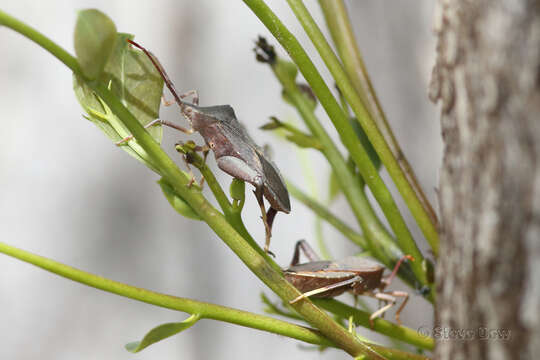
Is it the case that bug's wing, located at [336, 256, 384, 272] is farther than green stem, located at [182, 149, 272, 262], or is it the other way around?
bug's wing, located at [336, 256, 384, 272]

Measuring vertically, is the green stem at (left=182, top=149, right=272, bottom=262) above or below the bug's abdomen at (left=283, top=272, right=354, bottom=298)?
above

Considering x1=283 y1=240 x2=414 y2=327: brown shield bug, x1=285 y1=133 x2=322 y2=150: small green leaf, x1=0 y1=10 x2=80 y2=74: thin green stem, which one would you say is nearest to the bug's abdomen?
x1=283 y1=240 x2=414 y2=327: brown shield bug

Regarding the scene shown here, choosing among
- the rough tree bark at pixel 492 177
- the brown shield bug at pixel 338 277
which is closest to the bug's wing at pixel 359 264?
the brown shield bug at pixel 338 277

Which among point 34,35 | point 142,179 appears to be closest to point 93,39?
point 34,35

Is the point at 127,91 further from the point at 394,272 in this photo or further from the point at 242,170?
the point at 394,272

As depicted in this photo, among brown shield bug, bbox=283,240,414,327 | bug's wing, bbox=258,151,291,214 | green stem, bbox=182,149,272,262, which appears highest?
bug's wing, bbox=258,151,291,214

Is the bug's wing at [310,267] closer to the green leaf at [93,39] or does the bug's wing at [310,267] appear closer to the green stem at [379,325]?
the green stem at [379,325]

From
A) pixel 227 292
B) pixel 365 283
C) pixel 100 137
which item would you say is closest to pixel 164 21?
pixel 100 137

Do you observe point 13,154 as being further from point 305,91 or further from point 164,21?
point 305,91

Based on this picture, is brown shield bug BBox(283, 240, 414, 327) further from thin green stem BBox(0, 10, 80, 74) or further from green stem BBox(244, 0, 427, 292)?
thin green stem BBox(0, 10, 80, 74)
